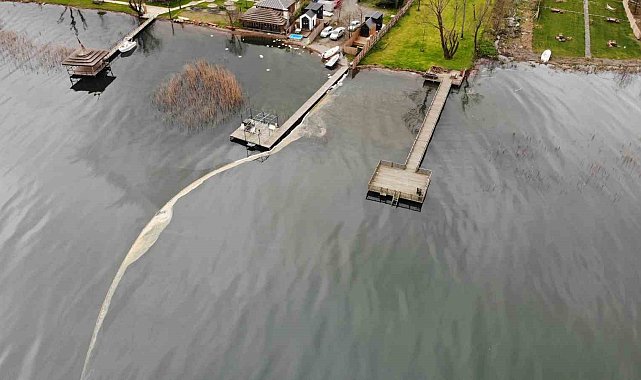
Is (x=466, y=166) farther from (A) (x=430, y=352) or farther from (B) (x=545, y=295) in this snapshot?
(A) (x=430, y=352)

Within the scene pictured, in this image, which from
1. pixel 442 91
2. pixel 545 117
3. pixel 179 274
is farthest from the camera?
pixel 442 91

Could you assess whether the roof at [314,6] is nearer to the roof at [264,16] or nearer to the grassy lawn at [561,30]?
the roof at [264,16]

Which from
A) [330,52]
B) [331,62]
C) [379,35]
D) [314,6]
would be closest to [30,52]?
[314,6]

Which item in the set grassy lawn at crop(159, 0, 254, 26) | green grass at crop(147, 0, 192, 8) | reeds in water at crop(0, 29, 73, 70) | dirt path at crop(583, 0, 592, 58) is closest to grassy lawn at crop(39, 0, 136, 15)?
green grass at crop(147, 0, 192, 8)

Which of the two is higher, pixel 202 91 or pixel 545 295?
pixel 202 91

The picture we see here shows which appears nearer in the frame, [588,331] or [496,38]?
[588,331]

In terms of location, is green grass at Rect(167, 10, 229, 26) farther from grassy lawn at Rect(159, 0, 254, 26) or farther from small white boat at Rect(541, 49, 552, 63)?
small white boat at Rect(541, 49, 552, 63)

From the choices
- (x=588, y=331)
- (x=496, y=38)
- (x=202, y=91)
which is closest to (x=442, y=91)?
(x=496, y=38)

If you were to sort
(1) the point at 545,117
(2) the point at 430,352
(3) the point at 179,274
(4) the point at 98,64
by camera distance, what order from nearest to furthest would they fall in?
(2) the point at 430,352
(3) the point at 179,274
(1) the point at 545,117
(4) the point at 98,64
